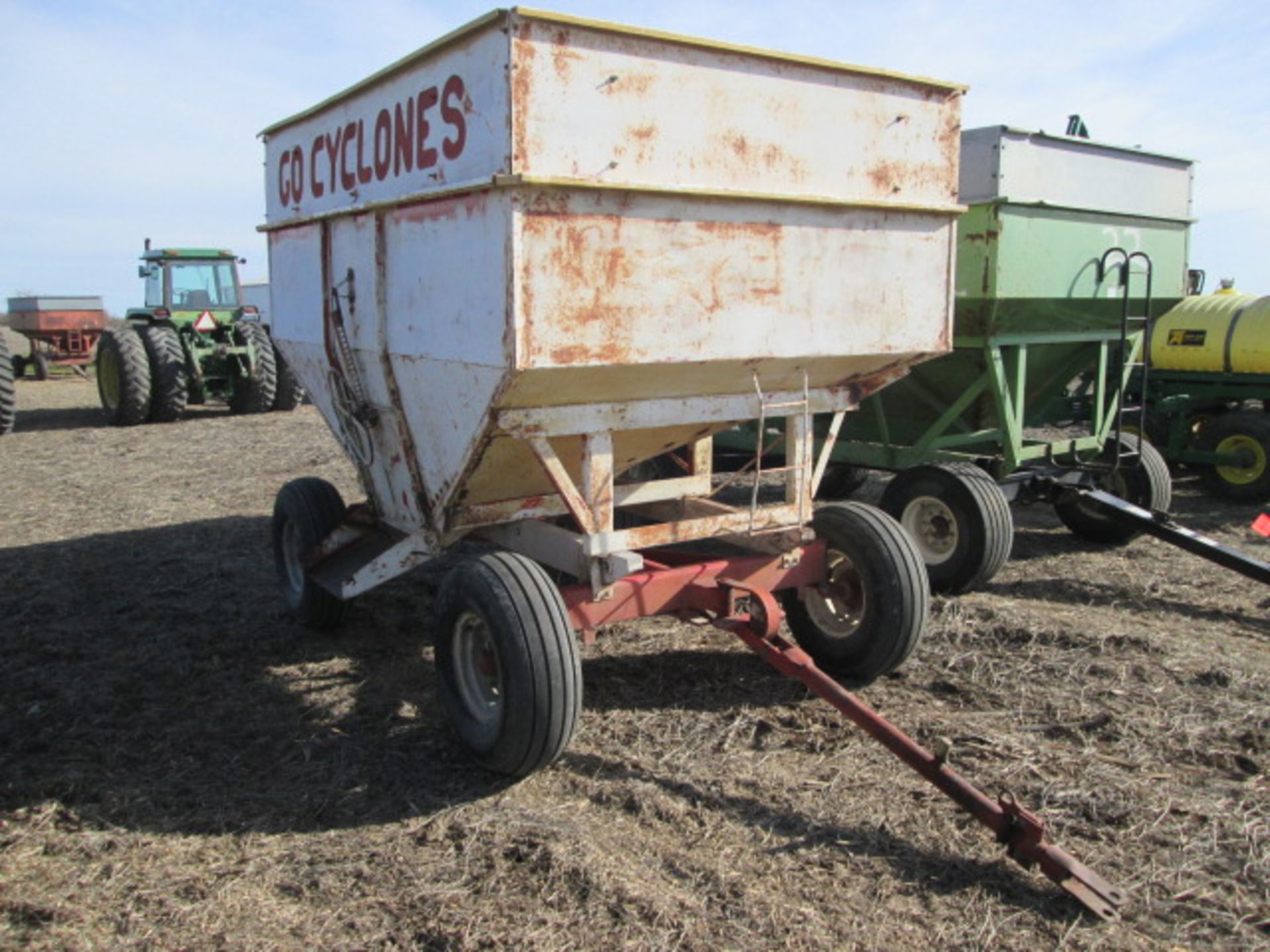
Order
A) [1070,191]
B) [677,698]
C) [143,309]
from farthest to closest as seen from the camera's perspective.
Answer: [143,309]
[1070,191]
[677,698]

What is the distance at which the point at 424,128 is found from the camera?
3.99 m

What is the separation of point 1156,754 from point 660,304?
8.07ft

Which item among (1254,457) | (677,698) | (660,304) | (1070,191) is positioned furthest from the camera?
(1254,457)

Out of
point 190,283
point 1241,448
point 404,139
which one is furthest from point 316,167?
point 190,283

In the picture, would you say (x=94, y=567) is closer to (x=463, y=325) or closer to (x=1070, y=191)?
(x=463, y=325)

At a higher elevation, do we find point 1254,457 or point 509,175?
point 509,175

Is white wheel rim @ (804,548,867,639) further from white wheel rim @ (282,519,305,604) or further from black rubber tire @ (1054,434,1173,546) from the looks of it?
black rubber tire @ (1054,434,1173,546)

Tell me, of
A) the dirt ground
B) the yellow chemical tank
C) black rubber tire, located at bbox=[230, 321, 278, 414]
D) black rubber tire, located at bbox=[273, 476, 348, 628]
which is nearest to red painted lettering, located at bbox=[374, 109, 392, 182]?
black rubber tire, located at bbox=[273, 476, 348, 628]

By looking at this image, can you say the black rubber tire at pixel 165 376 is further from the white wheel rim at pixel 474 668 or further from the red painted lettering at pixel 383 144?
the white wheel rim at pixel 474 668

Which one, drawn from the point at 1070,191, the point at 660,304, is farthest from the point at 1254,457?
the point at 660,304

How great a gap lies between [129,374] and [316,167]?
33.9ft

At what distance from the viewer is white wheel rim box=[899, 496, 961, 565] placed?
6320mm

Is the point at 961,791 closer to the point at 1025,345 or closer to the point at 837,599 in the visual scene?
the point at 837,599

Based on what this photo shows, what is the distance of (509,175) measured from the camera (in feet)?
11.1
